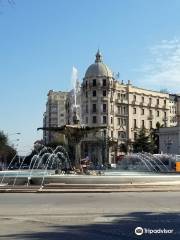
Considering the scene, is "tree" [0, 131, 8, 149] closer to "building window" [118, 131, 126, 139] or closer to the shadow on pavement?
"building window" [118, 131, 126, 139]

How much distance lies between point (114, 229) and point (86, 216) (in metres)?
2.84

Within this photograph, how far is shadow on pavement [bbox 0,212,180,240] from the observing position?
471 inches

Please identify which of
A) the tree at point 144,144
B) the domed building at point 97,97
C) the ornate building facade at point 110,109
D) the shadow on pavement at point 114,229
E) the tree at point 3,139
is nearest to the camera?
the shadow on pavement at point 114,229

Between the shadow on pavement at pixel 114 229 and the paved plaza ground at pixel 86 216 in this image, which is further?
the paved plaza ground at pixel 86 216

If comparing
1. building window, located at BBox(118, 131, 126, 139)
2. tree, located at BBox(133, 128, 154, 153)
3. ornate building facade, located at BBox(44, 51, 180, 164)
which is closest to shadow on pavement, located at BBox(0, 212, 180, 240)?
tree, located at BBox(133, 128, 154, 153)

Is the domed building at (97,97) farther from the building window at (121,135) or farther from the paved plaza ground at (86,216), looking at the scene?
the paved plaza ground at (86,216)

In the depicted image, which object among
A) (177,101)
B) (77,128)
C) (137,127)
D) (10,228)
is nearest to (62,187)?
(77,128)

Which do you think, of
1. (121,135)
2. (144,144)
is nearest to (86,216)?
→ (144,144)

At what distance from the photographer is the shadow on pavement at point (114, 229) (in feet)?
39.2

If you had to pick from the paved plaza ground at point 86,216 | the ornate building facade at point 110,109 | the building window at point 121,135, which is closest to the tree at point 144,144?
the ornate building facade at point 110,109

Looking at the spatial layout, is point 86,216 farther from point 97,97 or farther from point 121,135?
point 121,135

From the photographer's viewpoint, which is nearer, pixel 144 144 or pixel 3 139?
pixel 144 144

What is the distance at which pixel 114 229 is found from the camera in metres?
13.3

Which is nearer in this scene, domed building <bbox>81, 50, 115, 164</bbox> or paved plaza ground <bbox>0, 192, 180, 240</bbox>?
paved plaza ground <bbox>0, 192, 180, 240</bbox>
